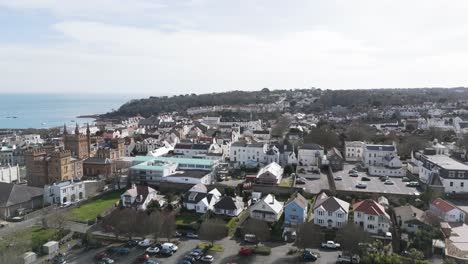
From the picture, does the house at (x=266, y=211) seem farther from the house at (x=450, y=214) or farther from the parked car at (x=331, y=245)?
the house at (x=450, y=214)

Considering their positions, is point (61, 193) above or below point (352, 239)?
below

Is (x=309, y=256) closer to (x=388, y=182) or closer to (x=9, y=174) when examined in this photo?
(x=388, y=182)

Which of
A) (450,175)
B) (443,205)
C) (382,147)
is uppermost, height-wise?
(382,147)

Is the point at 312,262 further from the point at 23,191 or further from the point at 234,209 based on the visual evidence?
the point at 23,191

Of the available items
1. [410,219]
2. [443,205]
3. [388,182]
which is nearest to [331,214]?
[410,219]

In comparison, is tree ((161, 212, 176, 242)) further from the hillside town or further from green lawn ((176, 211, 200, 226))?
green lawn ((176, 211, 200, 226))

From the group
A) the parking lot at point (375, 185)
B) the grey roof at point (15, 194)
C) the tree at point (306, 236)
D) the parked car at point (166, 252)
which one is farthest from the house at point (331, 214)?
the grey roof at point (15, 194)

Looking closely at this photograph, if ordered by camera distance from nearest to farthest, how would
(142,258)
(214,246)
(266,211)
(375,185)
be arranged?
(142,258) < (214,246) < (266,211) < (375,185)

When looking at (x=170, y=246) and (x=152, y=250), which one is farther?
(x=170, y=246)
